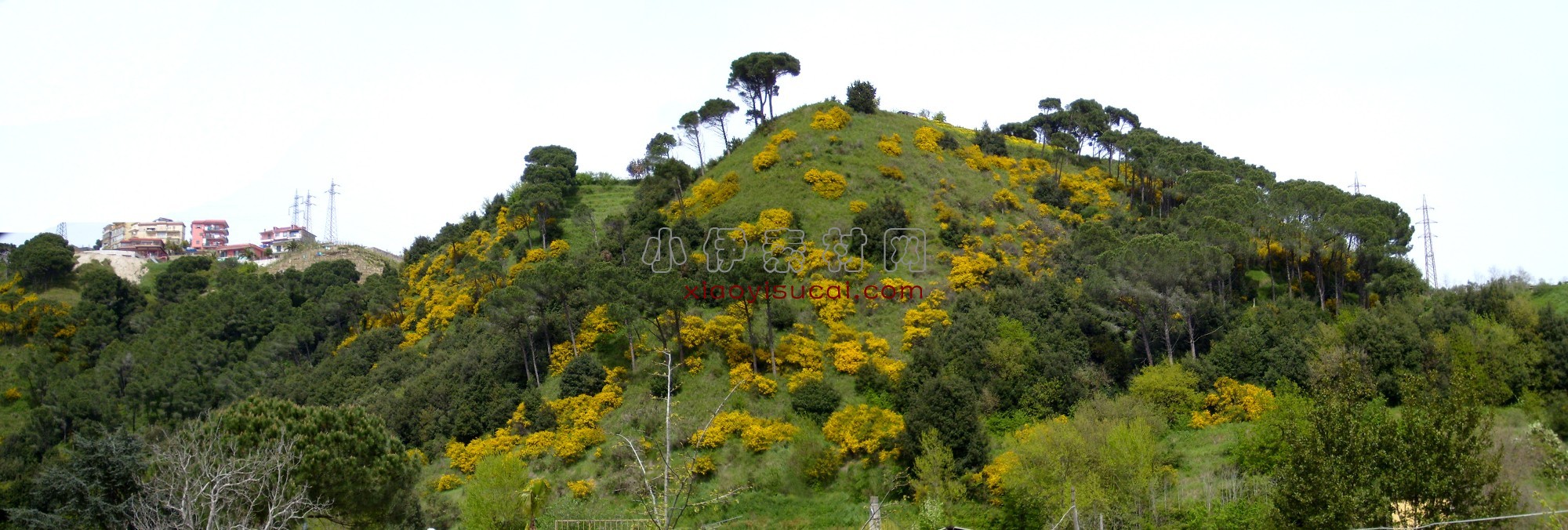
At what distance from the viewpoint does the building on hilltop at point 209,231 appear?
135625mm

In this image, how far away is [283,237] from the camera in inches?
5236

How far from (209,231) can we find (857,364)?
130909 mm

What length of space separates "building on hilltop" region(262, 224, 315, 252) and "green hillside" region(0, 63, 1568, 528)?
4073cm

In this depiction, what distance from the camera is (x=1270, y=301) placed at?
46656 mm

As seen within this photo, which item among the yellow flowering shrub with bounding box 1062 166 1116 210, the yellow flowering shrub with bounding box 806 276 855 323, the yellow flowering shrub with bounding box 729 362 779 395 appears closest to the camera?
the yellow flowering shrub with bounding box 729 362 779 395

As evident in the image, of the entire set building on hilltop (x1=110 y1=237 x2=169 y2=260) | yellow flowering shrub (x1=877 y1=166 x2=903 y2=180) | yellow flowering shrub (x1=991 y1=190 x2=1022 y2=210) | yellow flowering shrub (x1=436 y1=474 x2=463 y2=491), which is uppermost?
building on hilltop (x1=110 y1=237 x2=169 y2=260)

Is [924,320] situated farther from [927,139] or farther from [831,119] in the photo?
[831,119]

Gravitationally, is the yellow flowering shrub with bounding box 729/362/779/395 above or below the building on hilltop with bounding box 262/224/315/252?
below

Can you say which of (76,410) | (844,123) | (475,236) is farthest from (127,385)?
(844,123)

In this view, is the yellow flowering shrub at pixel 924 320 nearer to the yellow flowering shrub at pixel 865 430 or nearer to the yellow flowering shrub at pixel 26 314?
the yellow flowering shrub at pixel 865 430

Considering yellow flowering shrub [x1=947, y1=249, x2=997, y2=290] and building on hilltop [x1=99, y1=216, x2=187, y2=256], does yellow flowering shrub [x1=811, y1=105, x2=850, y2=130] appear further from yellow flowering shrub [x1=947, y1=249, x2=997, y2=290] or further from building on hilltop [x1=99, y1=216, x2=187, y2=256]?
building on hilltop [x1=99, y1=216, x2=187, y2=256]

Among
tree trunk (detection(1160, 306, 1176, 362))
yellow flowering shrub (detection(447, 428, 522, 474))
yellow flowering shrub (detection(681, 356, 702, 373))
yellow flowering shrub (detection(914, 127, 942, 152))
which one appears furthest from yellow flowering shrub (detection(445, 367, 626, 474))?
yellow flowering shrub (detection(914, 127, 942, 152))

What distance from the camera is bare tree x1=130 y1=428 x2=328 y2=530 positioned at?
20047mm

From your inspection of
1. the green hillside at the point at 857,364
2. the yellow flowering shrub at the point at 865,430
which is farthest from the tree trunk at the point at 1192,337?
the yellow flowering shrub at the point at 865,430
